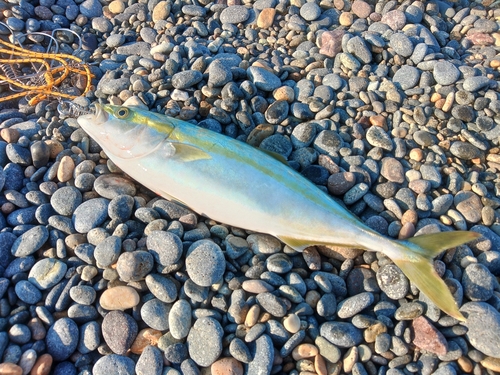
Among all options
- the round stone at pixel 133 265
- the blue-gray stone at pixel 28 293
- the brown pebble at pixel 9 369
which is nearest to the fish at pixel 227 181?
the round stone at pixel 133 265

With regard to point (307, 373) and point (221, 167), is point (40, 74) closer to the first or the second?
point (221, 167)

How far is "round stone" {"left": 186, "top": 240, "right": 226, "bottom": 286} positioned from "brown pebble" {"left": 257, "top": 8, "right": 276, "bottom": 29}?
345 cm

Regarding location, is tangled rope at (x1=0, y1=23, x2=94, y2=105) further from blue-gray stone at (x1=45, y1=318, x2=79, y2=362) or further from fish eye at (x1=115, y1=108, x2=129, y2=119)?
blue-gray stone at (x1=45, y1=318, x2=79, y2=362)

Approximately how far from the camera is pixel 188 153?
324 cm

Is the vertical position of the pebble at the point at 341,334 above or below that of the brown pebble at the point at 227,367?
above

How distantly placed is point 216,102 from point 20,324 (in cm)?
261

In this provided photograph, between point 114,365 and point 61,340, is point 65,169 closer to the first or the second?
point 61,340

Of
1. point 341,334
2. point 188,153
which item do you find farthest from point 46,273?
point 341,334

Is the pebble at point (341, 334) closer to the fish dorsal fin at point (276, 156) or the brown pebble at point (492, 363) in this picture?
the brown pebble at point (492, 363)

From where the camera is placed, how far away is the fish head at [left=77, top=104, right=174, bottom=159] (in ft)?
10.8

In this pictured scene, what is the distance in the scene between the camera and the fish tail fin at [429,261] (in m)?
2.75

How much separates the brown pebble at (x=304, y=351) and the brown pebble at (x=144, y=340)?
0.98 m

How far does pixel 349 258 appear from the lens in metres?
3.22

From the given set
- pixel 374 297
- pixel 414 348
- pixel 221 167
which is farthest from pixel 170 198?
pixel 414 348
